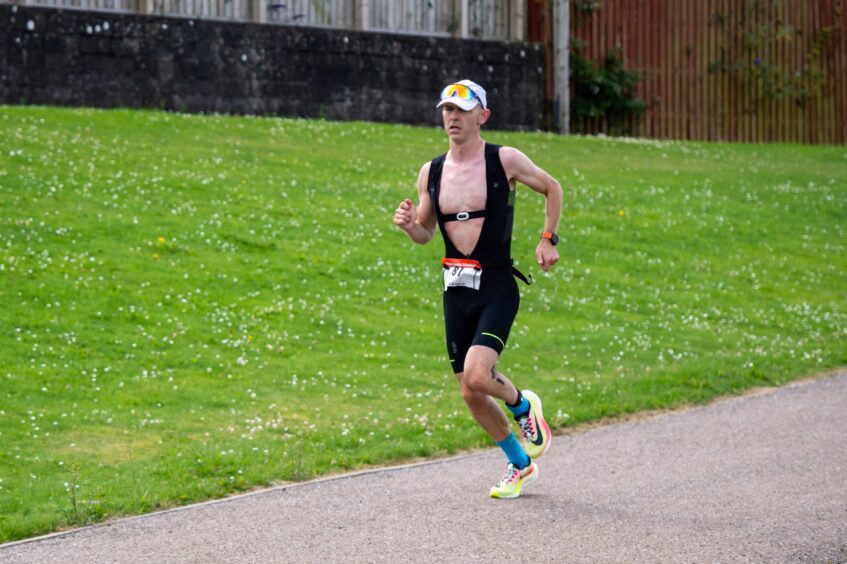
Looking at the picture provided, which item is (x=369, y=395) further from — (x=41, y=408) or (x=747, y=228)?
(x=747, y=228)

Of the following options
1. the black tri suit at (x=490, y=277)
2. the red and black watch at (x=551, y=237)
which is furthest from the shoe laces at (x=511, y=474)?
the red and black watch at (x=551, y=237)

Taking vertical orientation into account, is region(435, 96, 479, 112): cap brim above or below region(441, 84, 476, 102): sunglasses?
below

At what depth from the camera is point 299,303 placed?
1242cm

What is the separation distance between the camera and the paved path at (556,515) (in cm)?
603

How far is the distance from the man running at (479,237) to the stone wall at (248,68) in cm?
1320

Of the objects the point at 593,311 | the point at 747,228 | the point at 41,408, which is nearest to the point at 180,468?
the point at 41,408

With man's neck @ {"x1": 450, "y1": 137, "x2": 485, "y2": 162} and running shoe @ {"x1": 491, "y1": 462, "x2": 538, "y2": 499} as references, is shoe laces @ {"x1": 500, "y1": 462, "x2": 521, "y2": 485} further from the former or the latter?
man's neck @ {"x1": 450, "y1": 137, "x2": 485, "y2": 162}

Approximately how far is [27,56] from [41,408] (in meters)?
11.0

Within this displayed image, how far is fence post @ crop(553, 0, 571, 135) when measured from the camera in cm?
2425

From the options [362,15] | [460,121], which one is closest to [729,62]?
[362,15]

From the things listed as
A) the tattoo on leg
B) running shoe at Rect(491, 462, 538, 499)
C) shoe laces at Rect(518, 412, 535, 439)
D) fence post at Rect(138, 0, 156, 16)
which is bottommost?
running shoe at Rect(491, 462, 538, 499)

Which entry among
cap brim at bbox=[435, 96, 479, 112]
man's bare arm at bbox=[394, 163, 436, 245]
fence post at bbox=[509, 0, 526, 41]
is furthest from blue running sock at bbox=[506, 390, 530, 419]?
fence post at bbox=[509, 0, 526, 41]

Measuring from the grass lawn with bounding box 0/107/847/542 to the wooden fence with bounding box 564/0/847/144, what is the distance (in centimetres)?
615

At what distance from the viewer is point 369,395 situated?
33.2ft
